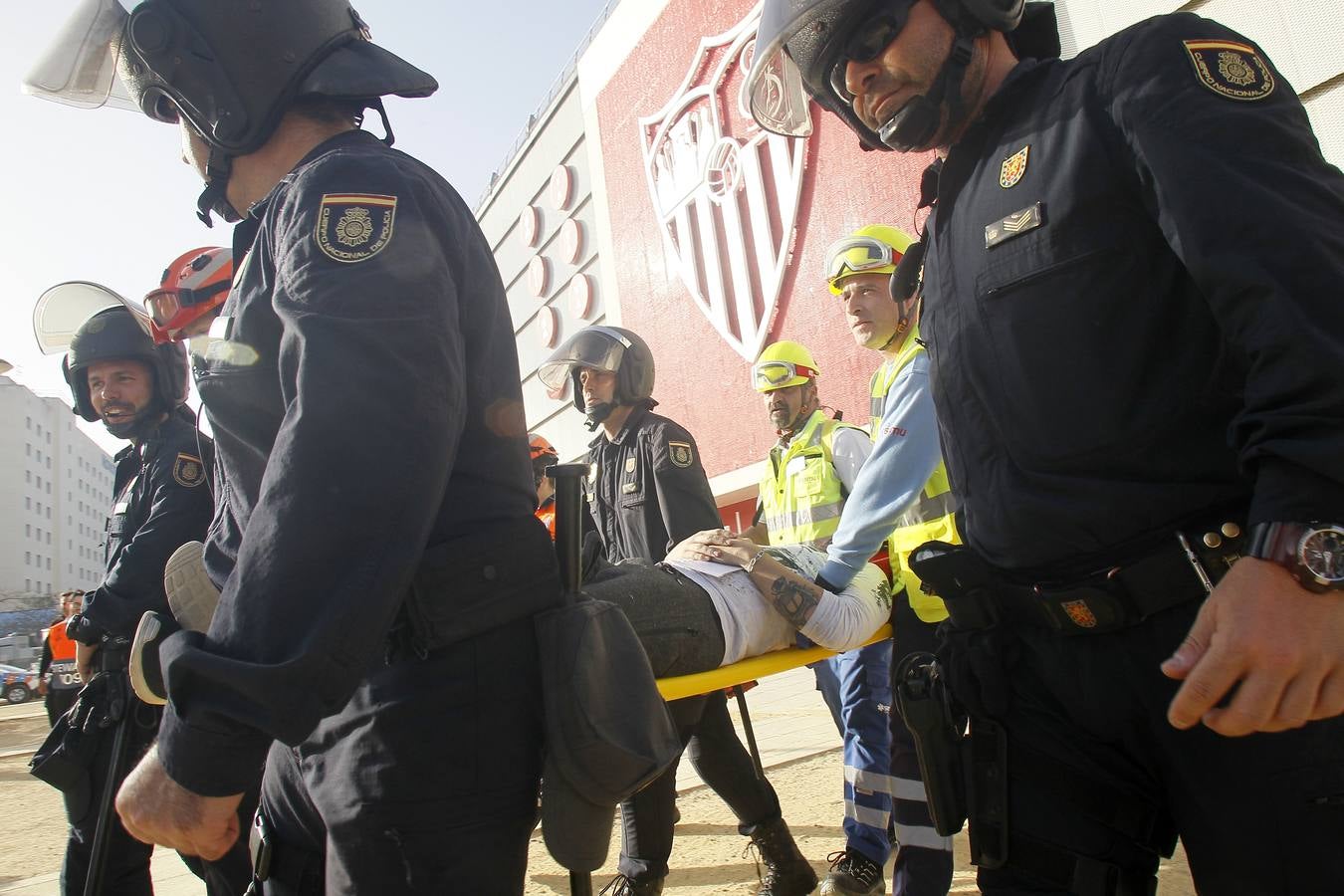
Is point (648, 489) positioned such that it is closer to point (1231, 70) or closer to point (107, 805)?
point (107, 805)

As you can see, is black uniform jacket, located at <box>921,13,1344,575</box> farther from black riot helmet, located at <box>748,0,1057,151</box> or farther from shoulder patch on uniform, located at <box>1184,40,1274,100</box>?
black riot helmet, located at <box>748,0,1057,151</box>

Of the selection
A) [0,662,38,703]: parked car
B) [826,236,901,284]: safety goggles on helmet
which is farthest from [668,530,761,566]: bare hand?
[0,662,38,703]: parked car

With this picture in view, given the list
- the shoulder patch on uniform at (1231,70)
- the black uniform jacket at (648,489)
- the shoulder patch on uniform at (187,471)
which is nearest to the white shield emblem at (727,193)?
the black uniform jacket at (648,489)

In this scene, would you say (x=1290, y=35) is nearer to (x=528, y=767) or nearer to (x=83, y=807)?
(x=528, y=767)

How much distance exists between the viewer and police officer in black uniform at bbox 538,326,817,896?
2.99 meters

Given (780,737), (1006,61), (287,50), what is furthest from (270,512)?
(780,737)

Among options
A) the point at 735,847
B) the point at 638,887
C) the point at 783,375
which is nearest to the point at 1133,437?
the point at 638,887

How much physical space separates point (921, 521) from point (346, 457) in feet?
7.58

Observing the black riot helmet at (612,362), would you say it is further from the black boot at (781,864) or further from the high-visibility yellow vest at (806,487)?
the black boot at (781,864)

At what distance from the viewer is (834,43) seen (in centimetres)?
167

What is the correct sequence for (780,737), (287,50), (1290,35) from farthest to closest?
1. (780,737)
2. (1290,35)
3. (287,50)

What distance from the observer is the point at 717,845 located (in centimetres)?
389

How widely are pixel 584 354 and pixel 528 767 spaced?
3.14 metres

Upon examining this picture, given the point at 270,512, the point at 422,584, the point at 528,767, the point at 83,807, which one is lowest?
the point at 83,807
